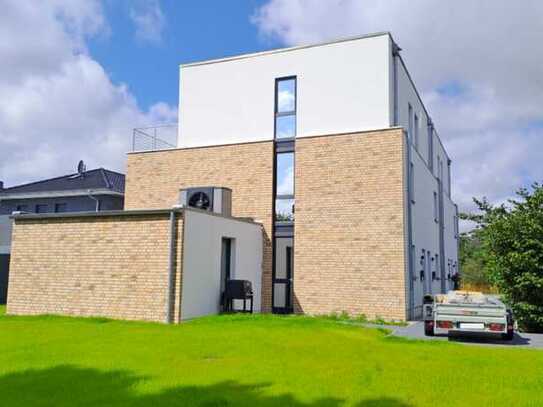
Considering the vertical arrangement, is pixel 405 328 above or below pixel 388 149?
below

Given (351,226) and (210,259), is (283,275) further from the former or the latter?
(210,259)

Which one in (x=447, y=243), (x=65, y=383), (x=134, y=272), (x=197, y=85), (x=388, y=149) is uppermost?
(x=197, y=85)

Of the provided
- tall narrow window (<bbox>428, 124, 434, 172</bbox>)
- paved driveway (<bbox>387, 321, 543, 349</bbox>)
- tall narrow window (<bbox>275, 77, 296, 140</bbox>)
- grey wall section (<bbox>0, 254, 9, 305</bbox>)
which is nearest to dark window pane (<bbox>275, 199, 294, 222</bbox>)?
tall narrow window (<bbox>275, 77, 296, 140</bbox>)

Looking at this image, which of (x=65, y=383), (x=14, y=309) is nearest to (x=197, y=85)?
(x=14, y=309)

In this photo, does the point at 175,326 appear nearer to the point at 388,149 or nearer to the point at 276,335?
the point at 276,335

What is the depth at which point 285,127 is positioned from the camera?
1834cm

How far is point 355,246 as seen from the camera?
16.1 metres

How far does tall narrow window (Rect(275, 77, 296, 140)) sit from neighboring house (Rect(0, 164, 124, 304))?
10.3 meters

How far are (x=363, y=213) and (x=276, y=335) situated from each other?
6.38 m

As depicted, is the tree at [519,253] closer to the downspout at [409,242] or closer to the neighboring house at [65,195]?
the downspout at [409,242]

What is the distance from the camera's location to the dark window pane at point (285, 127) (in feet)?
59.7

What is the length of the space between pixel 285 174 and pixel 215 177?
2642 mm

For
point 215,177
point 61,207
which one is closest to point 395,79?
point 215,177

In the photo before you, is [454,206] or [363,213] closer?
[363,213]
